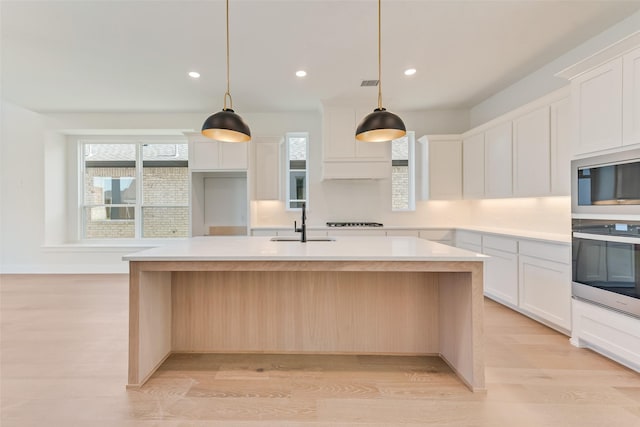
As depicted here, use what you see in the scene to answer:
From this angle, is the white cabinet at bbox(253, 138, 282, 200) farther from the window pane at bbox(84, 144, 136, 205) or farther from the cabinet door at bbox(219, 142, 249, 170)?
the window pane at bbox(84, 144, 136, 205)

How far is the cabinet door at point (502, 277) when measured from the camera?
320 centimetres

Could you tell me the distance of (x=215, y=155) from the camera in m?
4.55

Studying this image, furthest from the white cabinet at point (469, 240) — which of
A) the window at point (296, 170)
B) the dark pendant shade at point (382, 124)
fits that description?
the window at point (296, 170)

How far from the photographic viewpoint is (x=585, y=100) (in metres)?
2.30

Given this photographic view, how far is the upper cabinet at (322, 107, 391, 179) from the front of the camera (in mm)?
4328

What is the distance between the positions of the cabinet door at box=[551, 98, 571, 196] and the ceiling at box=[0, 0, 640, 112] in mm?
709

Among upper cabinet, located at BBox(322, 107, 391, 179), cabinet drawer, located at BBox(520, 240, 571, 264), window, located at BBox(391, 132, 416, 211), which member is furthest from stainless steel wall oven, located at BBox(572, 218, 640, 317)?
window, located at BBox(391, 132, 416, 211)

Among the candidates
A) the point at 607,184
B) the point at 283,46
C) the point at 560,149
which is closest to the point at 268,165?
the point at 283,46

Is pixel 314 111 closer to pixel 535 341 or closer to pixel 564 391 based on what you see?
pixel 535 341

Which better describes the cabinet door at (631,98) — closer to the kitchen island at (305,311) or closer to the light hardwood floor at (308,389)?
the kitchen island at (305,311)

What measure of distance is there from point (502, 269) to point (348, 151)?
2.47 m

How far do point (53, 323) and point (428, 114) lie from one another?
5579 millimetres

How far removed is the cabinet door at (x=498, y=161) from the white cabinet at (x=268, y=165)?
303cm

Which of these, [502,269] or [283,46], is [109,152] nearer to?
[283,46]
